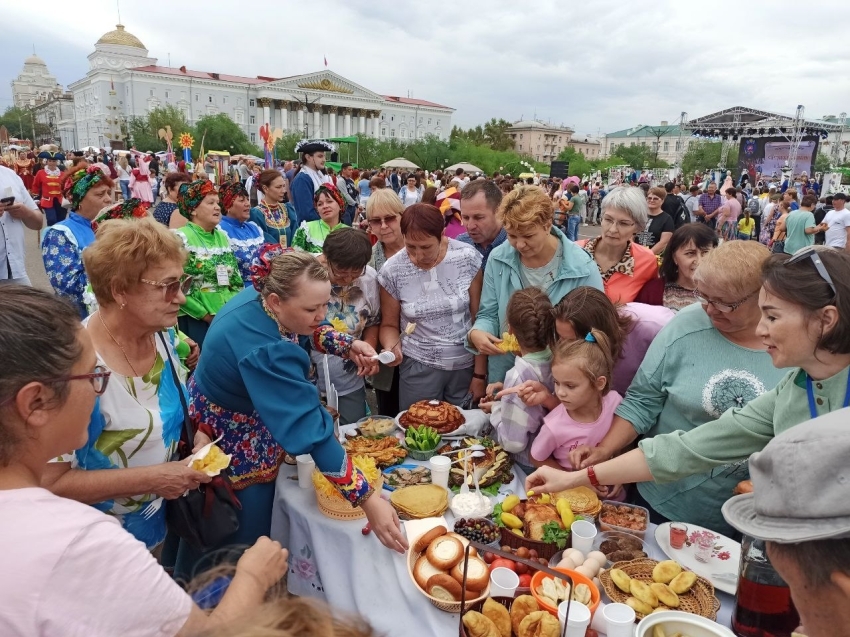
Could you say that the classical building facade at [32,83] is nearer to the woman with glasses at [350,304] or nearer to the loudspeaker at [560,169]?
the loudspeaker at [560,169]

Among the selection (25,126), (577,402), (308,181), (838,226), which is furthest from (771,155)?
(25,126)

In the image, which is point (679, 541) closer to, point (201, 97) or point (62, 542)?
point (62, 542)

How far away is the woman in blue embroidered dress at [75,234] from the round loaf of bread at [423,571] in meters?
3.13

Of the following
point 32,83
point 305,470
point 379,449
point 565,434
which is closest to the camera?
point 305,470

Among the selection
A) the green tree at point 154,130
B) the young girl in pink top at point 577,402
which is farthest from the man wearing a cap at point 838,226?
the green tree at point 154,130

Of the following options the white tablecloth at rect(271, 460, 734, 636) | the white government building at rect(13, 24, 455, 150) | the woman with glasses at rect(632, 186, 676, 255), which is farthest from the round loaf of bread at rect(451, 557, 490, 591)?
the white government building at rect(13, 24, 455, 150)

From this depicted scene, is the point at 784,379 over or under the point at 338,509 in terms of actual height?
over

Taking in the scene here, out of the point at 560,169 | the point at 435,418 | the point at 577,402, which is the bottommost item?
the point at 435,418

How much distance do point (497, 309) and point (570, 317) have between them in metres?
0.92

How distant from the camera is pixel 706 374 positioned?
7.43 ft

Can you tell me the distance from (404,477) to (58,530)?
5.33ft

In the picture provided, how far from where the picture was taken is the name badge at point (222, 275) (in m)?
4.31

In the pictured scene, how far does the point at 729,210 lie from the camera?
13680mm

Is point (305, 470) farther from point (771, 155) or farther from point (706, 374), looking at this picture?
point (771, 155)
